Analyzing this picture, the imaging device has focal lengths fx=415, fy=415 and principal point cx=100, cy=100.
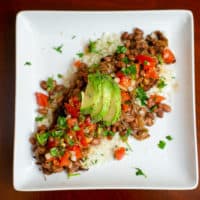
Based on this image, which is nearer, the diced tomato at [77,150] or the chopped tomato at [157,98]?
the diced tomato at [77,150]

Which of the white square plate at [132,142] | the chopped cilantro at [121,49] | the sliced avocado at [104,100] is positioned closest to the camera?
the sliced avocado at [104,100]

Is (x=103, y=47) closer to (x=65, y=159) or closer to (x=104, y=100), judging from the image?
(x=104, y=100)

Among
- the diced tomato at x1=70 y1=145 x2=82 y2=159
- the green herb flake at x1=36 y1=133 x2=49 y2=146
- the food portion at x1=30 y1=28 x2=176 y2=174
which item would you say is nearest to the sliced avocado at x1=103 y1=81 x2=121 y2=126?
the food portion at x1=30 y1=28 x2=176 y2=174

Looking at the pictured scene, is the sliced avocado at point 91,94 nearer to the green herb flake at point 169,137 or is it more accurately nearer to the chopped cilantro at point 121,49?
the chopped cilantro at point 121,49

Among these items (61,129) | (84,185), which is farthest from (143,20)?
(84,185)

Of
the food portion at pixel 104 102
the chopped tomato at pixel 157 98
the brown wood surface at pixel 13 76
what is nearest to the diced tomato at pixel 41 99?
the food portion at pixel 104 102

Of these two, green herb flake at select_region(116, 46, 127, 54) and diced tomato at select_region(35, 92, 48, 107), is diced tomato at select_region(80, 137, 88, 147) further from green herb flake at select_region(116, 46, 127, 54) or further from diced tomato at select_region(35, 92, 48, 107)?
green herb flake at select_region(116, 46, 127, 54)

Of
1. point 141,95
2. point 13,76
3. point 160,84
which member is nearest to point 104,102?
point 141,95
